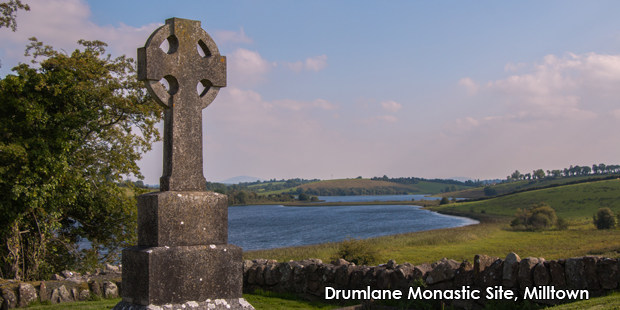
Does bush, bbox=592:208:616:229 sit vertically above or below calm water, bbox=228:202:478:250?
above

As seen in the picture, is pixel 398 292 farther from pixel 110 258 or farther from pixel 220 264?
pixel 110 258

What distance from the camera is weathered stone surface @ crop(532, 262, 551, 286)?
7281 millimetres

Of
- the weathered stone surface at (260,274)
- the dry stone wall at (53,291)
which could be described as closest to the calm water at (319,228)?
the weathered stone surface at (260,274)

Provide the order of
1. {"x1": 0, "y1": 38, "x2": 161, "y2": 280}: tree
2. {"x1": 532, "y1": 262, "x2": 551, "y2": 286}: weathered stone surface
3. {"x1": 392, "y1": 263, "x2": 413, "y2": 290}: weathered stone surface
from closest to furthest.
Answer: {"x1": 532, "y1": 262, "x2": 551, "y2": 286}: weathered stone surface < {"x1": 392, "y1": 263, "x2": 413, "y2": 290}: weathered stone surface < {"x1": 0, "y1": 38, "x2": 161, "y2": 280}: tree

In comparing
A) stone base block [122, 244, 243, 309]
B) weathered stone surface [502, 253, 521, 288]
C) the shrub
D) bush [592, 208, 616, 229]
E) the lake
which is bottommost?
the lake

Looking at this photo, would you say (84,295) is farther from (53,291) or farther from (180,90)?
(180,90)

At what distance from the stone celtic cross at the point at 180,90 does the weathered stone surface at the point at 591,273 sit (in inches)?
246

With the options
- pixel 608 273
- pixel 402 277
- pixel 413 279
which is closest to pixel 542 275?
pixel 608 273

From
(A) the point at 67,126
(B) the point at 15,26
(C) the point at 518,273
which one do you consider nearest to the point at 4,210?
(A) the point at 67,126

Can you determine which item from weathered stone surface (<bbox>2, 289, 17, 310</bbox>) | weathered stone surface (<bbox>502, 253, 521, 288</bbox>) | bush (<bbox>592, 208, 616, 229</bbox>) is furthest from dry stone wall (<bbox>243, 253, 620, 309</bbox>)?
bush (<bbox>592, 208, 616, 229</bbox>)

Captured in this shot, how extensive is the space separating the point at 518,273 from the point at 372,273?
2873mm

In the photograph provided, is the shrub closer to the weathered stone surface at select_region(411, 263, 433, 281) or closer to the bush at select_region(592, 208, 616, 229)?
the bush at select_region(592, 208, 616, 229)

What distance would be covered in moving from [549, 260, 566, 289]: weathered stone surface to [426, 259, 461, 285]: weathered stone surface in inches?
63.4

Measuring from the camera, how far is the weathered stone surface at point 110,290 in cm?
1052
